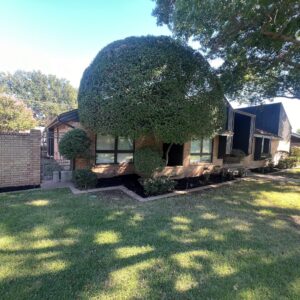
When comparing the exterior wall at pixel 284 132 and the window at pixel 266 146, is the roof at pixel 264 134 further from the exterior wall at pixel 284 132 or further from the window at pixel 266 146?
the exterior wall at pixel 284 132

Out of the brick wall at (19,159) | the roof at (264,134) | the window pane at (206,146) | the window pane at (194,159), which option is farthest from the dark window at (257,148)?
the brick wall at (19,159)

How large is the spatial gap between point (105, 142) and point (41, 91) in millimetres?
44810

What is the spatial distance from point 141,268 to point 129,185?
5.30 meters

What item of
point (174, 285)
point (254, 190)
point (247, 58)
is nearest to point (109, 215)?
point (174, 285)

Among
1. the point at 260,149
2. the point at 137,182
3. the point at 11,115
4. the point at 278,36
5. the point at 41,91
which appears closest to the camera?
the point at 278,36

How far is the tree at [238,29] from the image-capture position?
18.8ft

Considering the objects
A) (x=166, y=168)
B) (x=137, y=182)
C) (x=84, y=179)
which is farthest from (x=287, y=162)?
(x=84, y=179)

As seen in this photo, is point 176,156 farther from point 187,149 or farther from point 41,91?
point 41,91

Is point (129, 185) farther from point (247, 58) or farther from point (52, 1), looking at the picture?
point (52, 1)

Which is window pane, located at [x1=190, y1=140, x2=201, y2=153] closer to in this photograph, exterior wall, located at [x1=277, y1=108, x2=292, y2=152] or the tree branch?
the tree branch

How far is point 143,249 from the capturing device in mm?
3670

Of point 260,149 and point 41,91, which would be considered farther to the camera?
point 41,91

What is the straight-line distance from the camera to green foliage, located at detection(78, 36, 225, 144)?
6.93 m

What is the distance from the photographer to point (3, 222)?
14.7 ft
